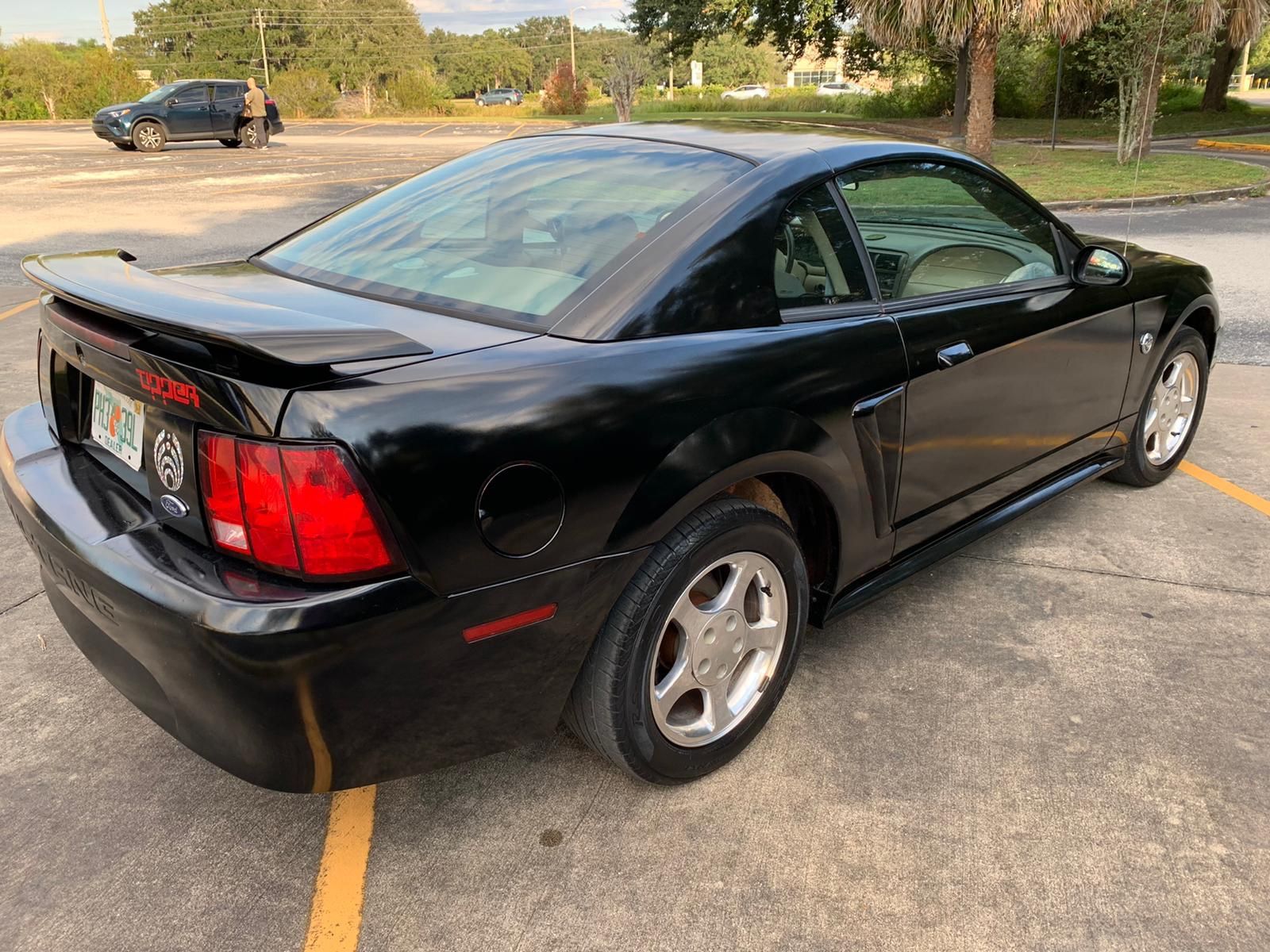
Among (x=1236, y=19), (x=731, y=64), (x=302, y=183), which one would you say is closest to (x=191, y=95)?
(x=302, y=183)

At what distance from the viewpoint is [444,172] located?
125 inches

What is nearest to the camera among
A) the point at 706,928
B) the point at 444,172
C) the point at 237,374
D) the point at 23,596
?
the point at 237,374

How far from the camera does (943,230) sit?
3.43m

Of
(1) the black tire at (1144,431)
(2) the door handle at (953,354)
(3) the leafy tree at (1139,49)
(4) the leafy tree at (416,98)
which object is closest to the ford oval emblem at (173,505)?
(2) the door handle at (953,354)

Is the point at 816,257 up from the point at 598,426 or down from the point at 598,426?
up

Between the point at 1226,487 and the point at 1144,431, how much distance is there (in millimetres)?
616

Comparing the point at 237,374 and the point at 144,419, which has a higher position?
the point at 237,374

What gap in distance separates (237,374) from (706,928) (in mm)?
1462

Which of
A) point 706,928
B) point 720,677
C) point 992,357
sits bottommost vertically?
point 706,928

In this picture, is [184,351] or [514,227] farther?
[514,227]

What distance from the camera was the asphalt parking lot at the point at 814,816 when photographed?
2125mm

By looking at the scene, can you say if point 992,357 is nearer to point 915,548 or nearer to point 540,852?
point 915,548

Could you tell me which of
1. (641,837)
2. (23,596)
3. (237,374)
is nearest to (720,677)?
(641,837)

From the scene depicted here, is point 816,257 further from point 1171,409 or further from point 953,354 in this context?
point 1171,409
